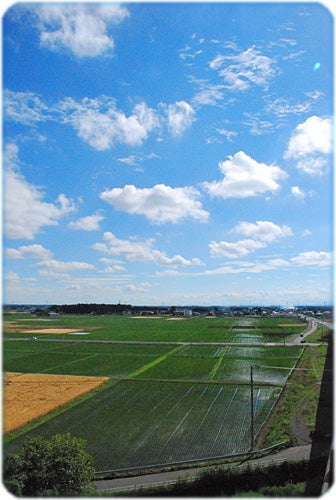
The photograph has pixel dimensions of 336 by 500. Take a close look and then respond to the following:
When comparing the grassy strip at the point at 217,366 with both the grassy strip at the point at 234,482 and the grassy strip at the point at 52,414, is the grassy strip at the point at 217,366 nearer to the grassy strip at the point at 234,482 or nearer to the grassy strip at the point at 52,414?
the grassy strip at the point at 52,414

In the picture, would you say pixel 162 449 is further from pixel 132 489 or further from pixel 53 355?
pixel 53 355

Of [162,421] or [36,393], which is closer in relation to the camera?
[162,421]

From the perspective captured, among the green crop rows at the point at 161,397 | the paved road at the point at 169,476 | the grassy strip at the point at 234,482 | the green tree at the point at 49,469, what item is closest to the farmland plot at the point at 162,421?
the green crop rows at the point at 161,397

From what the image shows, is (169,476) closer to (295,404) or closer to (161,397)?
(161,397)

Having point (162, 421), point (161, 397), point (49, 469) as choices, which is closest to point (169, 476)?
point (49, 469)

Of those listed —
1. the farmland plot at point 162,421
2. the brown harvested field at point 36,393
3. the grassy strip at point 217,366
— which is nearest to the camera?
the farmland plot at point 162,421
